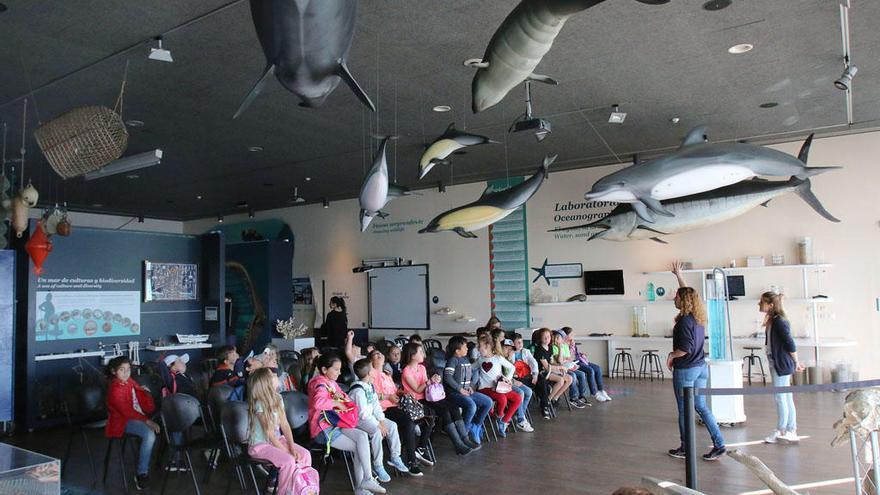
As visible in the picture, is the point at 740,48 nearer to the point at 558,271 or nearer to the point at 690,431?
the point at 690,431

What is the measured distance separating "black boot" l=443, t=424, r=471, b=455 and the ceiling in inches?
131

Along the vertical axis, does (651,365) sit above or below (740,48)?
below

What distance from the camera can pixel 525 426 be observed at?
669 cm

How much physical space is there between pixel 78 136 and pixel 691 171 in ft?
14.5

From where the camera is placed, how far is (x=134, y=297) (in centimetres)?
927

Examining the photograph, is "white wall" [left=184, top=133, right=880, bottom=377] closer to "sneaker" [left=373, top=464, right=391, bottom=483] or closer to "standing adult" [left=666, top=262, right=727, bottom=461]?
"standing adult" [left=666, top=262, right=727, bottom=461]

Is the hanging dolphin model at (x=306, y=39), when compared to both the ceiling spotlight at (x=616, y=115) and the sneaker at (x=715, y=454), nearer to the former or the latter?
the sneaker at (x=715, y=454)

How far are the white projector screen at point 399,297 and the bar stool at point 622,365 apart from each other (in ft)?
12.1

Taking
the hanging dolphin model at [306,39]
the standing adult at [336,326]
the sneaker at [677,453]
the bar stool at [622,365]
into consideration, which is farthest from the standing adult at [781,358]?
the hanging dolphin model at [306,39]

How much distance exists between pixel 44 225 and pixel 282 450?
5.12 meters

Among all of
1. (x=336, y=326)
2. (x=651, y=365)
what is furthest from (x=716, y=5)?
(x=651, y=365)

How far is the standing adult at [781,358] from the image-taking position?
585 cm

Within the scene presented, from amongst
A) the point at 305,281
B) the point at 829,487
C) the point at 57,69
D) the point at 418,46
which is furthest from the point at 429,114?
the point at 305,281

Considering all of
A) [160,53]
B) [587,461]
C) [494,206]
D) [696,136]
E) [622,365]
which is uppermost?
[160,53]
